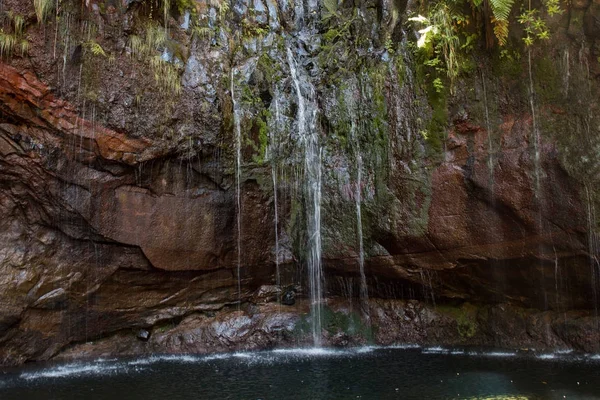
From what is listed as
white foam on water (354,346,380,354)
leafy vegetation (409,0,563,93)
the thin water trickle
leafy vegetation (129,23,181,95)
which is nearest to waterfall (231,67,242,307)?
leafy vegetation (129,23,181,95)

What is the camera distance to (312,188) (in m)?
8.70

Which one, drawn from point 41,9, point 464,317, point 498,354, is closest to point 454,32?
point 464,317

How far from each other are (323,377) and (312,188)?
11.7 feet

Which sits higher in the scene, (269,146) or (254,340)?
(269,146)

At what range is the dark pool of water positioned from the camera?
5.67 metres

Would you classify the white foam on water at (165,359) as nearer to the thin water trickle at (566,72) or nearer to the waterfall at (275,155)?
the waterfall at (275,155)

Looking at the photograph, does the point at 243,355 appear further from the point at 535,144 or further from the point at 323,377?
the point at 535,144

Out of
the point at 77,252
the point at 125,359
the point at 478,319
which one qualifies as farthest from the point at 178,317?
the point at 478,319

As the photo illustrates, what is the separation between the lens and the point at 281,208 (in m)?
8.76

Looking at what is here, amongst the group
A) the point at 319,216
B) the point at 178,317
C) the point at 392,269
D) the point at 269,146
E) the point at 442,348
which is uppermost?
the point at 269,146

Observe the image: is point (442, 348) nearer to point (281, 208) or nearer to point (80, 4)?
point (281, 208)

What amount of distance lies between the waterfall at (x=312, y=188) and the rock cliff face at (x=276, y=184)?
11cm

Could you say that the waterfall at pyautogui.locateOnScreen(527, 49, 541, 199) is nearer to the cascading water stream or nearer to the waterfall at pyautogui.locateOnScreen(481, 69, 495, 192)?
the waterfall at pyautogui.locateOnScreen(481, 69, 495, 192)

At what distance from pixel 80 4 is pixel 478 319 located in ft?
28.8
